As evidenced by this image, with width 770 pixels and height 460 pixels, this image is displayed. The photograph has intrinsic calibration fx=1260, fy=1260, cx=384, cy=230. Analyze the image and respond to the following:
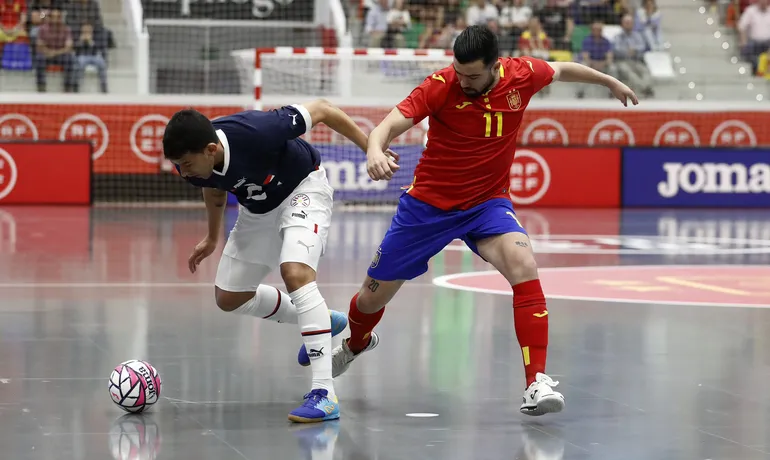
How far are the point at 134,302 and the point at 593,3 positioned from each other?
18.5 meters

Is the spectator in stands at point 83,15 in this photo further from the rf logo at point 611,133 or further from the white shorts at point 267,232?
the white shorts at point 267,232

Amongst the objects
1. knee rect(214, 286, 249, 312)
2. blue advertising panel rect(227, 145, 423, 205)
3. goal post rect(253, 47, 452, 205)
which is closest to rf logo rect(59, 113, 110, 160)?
blue advertising panel rect(227, 145, 423, 205)

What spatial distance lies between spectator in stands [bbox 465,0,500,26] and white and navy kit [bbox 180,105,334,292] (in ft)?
63.5

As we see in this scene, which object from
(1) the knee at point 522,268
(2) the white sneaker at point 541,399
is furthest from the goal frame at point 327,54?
(2) the white sneaker at point 541,399

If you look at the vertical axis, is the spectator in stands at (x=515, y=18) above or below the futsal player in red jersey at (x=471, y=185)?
above

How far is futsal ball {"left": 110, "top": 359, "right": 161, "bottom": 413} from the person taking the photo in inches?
255

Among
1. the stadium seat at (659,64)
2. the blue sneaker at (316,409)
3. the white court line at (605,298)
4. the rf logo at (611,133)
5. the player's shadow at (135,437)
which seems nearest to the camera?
the player's shadow at (135,437)

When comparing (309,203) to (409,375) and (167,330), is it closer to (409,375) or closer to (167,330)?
(409,375)

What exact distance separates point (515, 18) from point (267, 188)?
19.9m

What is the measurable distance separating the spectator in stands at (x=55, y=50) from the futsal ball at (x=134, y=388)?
18.2 metres

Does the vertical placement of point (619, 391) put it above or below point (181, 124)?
below

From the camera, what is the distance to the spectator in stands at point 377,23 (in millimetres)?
25594

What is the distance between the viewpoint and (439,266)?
46.0 ft

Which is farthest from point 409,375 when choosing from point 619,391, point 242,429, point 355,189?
point 355,189
